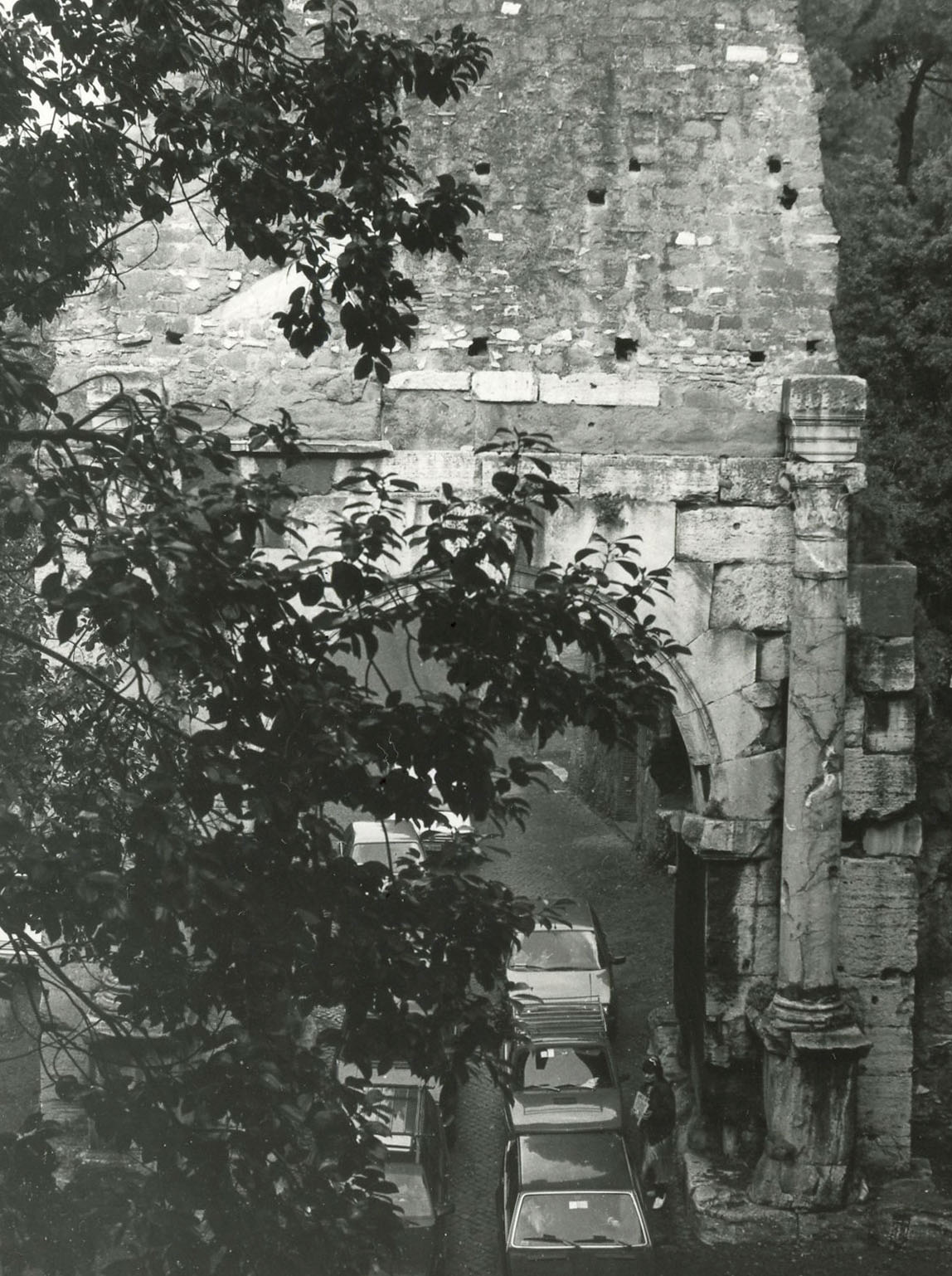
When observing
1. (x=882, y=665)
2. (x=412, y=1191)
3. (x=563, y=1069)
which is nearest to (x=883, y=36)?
(x=882, y=665)

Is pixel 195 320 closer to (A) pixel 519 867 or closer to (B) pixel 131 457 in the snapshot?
(B) pixel 131 457

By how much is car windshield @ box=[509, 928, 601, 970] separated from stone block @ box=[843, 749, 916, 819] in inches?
211

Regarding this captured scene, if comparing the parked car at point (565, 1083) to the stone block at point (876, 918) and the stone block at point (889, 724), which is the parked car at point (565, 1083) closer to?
the stone block at point (876, 918)

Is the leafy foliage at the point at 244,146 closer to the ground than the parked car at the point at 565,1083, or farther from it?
farther from it

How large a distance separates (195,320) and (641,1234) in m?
5.84

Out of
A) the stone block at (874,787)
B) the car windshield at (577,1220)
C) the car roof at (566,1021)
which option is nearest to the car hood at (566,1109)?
the car roof at (566,1021)

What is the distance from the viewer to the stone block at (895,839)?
890 centimetres

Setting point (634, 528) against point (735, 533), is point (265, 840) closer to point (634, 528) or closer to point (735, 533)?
point (634, 528)

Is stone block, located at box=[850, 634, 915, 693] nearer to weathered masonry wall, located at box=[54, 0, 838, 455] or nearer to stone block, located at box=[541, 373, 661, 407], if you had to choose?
weathered masonry wall, located at box=[54, 0, 838, 455]

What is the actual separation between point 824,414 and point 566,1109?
5146 mm

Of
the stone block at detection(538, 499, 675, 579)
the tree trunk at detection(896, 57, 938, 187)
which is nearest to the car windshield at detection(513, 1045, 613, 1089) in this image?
the stone block at detection(538, 499, 675, 579)

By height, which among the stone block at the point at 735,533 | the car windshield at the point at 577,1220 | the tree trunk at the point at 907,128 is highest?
the tree trunk at the point at 907,128

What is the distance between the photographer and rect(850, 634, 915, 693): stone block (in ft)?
28.9

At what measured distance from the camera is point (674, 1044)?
10.6 m
